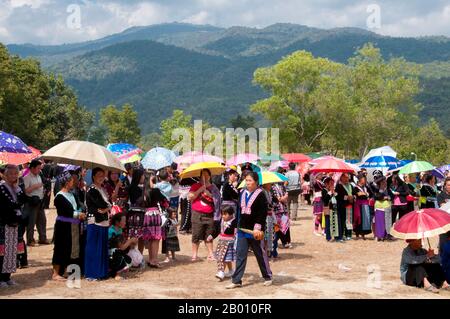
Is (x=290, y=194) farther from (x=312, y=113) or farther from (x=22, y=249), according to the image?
(x=312, y=113)

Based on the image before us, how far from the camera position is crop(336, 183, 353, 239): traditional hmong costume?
12344 mm

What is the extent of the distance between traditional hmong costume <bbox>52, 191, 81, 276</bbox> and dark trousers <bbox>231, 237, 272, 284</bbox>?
238 cm

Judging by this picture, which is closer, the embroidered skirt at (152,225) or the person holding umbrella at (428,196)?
the embroidered skirt at (152,225)

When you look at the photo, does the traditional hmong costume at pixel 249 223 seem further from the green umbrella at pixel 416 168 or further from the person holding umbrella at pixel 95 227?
the green umbrella at pixel 416 168

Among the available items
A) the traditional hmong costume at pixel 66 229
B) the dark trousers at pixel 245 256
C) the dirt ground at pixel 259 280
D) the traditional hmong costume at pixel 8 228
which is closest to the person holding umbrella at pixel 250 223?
the dark trousers at pixel 245 256

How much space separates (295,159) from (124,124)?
66.9 metres

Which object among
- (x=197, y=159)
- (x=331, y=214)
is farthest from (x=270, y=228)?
(x=197, y=159)

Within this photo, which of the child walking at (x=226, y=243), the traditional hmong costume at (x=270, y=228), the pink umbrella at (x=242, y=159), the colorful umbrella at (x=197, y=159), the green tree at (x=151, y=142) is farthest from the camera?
the green tree at (x=151, y=142)

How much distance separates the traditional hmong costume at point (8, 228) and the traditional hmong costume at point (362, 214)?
25.6 ft

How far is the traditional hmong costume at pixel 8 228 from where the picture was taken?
7398 mm

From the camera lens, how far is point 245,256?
7562mm

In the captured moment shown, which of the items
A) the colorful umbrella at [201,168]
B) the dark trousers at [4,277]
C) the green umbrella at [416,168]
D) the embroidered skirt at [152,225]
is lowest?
the dark trousers at [4,277]

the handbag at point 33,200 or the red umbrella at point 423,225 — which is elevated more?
the handbag at point 33,200
